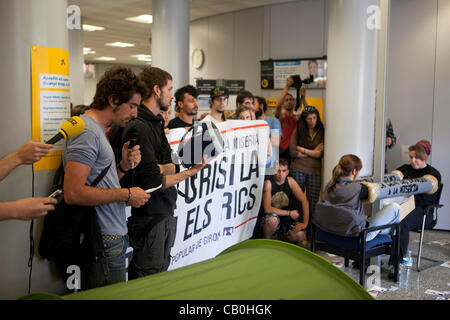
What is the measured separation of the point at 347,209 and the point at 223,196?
1.03 metres

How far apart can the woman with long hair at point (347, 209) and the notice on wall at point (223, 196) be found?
2.19ft

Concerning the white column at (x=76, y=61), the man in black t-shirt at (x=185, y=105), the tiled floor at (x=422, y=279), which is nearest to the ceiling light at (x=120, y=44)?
the white column at (x=76, y=61)

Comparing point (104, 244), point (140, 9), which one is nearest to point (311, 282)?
point (104, 244)

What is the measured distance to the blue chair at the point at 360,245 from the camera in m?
3.55

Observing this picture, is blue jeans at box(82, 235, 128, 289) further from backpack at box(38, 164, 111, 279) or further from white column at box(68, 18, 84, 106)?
white column at box(68, 18, 84, 106)

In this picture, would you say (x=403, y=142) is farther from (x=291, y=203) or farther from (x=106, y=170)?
(x=106, y=170)

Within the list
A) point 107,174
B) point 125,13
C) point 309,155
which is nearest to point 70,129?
point 107,174

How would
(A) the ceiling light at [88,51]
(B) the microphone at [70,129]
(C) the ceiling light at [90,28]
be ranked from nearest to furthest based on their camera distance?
(B) the microphone at [70,129], (C) the ceiling light at [90,28], (A) the ceiling light at [88,51]

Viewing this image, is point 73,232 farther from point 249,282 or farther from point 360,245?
point 360,245

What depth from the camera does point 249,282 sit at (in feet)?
3.81

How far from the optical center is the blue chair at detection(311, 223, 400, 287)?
3.55 meters

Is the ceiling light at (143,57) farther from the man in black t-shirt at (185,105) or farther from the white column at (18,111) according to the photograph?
the white column at (18,111)

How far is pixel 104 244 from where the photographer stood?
81.5 inches

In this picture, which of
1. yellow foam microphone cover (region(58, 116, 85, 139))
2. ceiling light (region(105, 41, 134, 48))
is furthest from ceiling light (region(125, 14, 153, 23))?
yellow foam microphone cover (region(58, 116, 85, 139))
